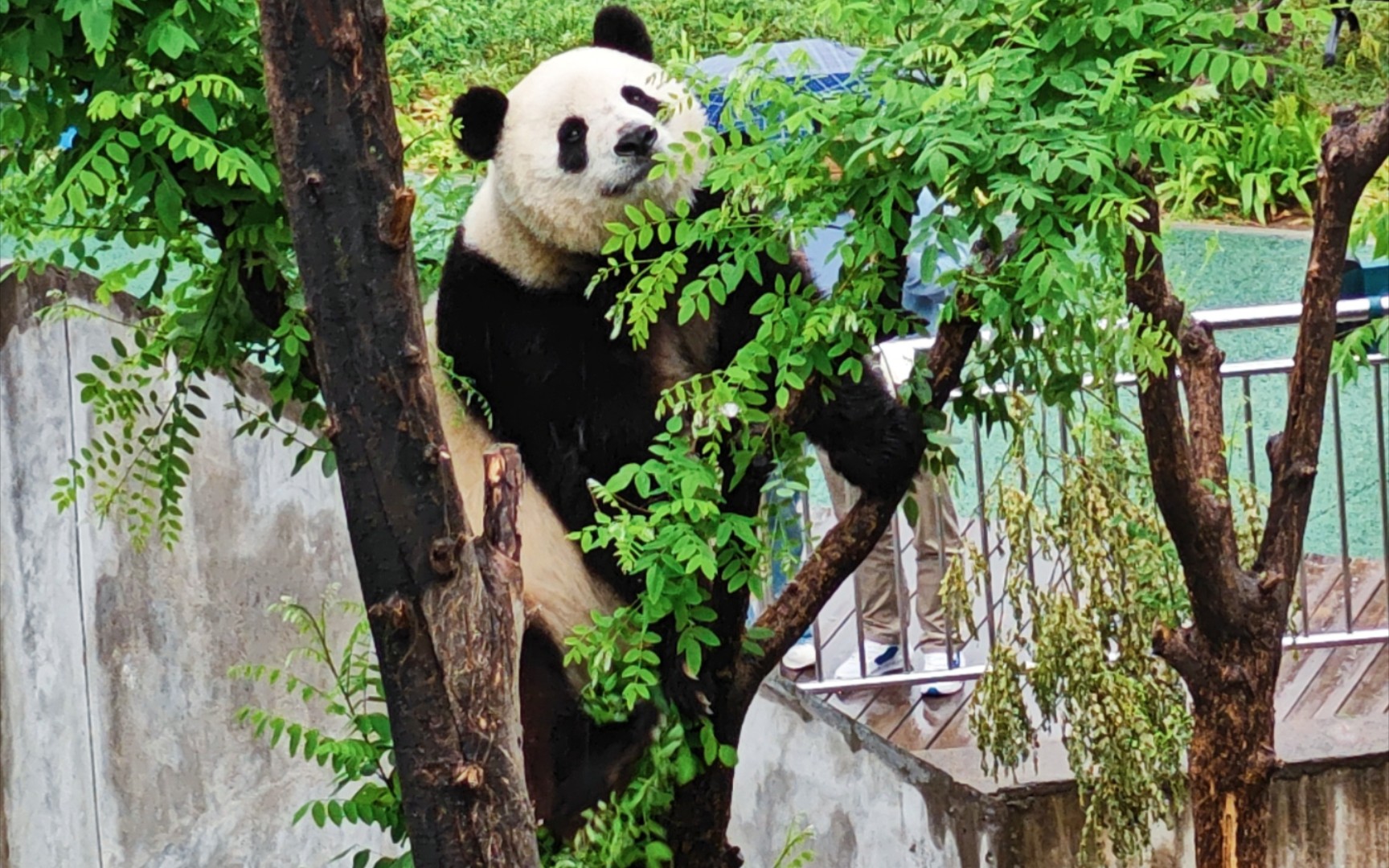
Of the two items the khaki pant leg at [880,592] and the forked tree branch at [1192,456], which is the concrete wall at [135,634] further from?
the forked tree branch at [1192,456]

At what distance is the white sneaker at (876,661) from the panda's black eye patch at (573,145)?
216cm

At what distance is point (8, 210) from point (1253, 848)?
2940mm

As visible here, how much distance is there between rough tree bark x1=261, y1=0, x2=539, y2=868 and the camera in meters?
2.27

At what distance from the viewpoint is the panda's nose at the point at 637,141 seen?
3.80 meters

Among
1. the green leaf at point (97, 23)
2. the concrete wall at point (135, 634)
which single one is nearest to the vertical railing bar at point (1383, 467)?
the concrete wall at point (135, 634)

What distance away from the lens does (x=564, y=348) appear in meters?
3.86

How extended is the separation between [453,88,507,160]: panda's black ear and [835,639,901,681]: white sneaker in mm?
2228

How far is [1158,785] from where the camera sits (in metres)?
4.48

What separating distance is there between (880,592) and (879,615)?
0.09 meters

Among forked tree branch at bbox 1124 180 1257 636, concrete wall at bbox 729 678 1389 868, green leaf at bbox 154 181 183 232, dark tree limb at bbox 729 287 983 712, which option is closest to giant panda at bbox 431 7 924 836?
dark tree limb at bbox 729 287 983 712

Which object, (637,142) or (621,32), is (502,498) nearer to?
(637,142)

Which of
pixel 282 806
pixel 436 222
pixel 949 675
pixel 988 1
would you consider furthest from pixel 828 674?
pixel 988 1

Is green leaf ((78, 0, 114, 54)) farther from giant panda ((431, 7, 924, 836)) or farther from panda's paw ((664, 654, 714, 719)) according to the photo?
panda's paw ((664, 654, 714, 719))

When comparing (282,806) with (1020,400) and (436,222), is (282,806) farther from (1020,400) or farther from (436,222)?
(1020,400)
